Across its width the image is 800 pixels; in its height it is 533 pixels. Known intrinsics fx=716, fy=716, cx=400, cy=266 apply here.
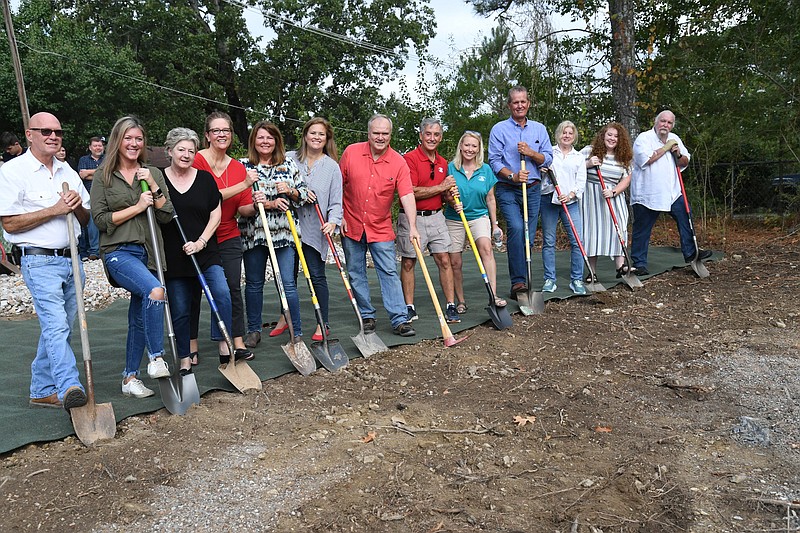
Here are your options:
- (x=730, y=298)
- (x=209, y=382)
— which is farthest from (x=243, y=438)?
(x=730, y=298)

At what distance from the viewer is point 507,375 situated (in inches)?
189

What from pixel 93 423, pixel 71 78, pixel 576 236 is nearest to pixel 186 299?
pixel 93 423

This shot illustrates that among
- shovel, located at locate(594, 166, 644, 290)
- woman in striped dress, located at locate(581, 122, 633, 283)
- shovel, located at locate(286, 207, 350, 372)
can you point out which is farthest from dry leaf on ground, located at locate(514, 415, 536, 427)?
shovel, located at locate(594, 166, 644, 290)

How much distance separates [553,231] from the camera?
701 centimetres

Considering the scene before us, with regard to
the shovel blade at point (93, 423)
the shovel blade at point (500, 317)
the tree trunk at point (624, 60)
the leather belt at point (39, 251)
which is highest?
the tree trunk at point (624, 60)

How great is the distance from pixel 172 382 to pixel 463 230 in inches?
116

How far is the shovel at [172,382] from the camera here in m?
4.05

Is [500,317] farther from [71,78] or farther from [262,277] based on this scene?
[71,78]

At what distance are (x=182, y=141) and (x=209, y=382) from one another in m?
1.53

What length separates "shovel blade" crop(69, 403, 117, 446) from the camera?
3658 millimetres

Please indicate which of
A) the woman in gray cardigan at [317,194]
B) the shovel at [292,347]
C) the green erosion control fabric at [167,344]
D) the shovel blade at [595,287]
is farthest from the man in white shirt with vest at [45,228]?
the shovel blade at [595,287]

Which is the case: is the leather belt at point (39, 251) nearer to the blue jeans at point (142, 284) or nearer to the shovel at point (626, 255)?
the blue jeans at point (142, 284)

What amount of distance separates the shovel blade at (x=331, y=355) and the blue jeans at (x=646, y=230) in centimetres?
440

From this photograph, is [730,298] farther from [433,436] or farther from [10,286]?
[10,286]
